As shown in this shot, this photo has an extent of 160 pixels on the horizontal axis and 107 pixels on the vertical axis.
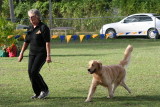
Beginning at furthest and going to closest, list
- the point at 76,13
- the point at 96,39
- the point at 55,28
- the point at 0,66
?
1. the point at 76,13
2. the point at 55,28
3. the point at 96,39
4. the point at 0,66

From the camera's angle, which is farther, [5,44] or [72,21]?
[72,21]

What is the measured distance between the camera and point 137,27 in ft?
94.4

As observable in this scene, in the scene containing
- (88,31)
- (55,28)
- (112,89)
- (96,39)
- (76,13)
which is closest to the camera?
(112,89)

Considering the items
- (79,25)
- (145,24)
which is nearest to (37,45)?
(145,24)

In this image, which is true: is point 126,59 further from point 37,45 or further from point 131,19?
point 131,19

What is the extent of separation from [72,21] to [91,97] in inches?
976

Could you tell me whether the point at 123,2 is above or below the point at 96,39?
above

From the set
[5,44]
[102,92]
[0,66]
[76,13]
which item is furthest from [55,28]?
[102,92]

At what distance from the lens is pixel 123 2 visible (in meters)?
34.8

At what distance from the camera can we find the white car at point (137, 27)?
2817cm

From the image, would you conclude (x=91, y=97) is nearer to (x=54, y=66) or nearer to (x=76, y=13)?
(x=54, y=66)

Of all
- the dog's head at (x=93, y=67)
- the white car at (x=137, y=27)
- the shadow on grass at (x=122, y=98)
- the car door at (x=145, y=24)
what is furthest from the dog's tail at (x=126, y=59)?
the car door at (x=145, y=24)

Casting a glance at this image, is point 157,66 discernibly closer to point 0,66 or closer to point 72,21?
point 0,66

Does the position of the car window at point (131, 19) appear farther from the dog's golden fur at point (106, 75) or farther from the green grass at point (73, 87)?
the dog's golden fur at point (106, 75)
